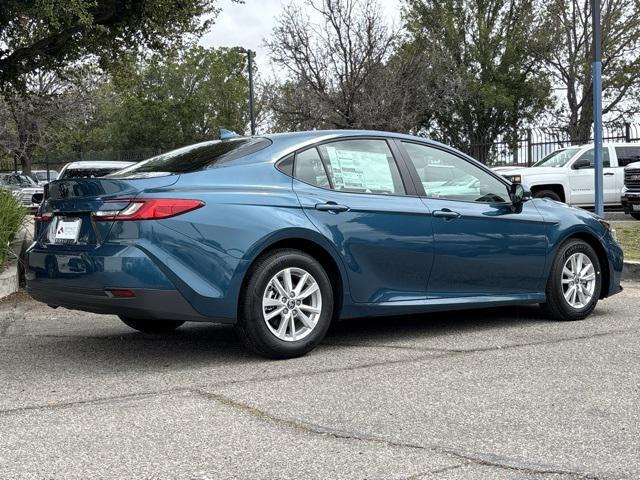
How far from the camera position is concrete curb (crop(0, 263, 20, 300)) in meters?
8.67

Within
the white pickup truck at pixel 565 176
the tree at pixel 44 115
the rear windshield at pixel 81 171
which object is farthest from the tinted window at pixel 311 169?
the tree at pixel 44 115

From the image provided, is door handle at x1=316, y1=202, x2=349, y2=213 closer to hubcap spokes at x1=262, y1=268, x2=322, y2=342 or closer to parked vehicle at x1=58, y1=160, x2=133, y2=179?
hubcap spokes at x1=262, y1=268, x2=322, y2=342

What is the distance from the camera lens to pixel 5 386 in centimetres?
482

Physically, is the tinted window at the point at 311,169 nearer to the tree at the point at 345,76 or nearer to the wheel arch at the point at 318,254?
the wheel arch at the point at 318,254

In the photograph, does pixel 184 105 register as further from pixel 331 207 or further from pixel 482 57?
pixel 331 207

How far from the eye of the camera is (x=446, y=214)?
6.14 metres

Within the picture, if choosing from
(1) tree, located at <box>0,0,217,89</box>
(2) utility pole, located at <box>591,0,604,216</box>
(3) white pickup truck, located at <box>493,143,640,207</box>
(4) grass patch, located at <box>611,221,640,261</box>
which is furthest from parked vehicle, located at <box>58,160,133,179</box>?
(4) grass patch, located at <box>611,221,640,261</box>

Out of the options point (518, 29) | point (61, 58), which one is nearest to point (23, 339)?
point (61, 58)

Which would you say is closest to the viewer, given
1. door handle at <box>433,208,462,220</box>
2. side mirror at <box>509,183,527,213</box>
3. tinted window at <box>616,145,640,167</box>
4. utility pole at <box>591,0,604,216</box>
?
door handle at <box>433,208,462,220</box>

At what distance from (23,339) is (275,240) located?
2.53m

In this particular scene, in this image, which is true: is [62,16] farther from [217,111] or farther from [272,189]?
[217,111]

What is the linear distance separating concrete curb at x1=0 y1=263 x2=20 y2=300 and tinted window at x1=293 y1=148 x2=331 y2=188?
4.50 m

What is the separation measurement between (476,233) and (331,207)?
4.50 feet

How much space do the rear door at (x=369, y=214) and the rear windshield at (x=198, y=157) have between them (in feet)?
1.27
